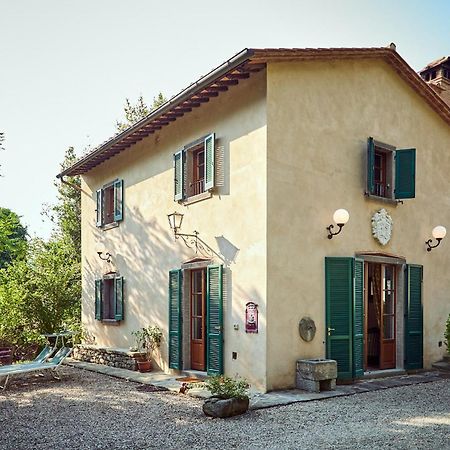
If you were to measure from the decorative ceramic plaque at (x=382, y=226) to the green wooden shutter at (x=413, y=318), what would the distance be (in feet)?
2.82

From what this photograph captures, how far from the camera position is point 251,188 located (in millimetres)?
8945

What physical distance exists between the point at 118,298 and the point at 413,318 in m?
6.46

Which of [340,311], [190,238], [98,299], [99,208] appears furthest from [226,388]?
[99,208]

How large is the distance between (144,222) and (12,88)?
391 cm

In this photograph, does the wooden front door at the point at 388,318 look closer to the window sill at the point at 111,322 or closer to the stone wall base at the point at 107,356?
the stone wall base at the point at 107,356

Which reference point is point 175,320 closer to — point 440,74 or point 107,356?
point 107,356

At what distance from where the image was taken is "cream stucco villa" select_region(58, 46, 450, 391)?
875cm

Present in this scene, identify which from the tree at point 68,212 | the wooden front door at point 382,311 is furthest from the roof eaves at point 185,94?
the tree at point 68,212

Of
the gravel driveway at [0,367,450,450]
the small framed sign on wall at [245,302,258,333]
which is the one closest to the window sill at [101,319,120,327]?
the gravel driveway at [0,367,450,450]

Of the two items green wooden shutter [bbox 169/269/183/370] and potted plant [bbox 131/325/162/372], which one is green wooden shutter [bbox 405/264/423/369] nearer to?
green wooden shutter [bbox 169/269/183/370]

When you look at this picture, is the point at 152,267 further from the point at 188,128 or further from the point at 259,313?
the point at 259,313

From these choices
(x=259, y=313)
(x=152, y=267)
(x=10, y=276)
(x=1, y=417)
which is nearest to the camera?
(x=1, y=417)

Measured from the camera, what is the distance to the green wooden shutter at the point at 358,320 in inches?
368

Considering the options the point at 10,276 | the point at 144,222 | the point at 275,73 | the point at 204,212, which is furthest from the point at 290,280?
the point at 10,276
